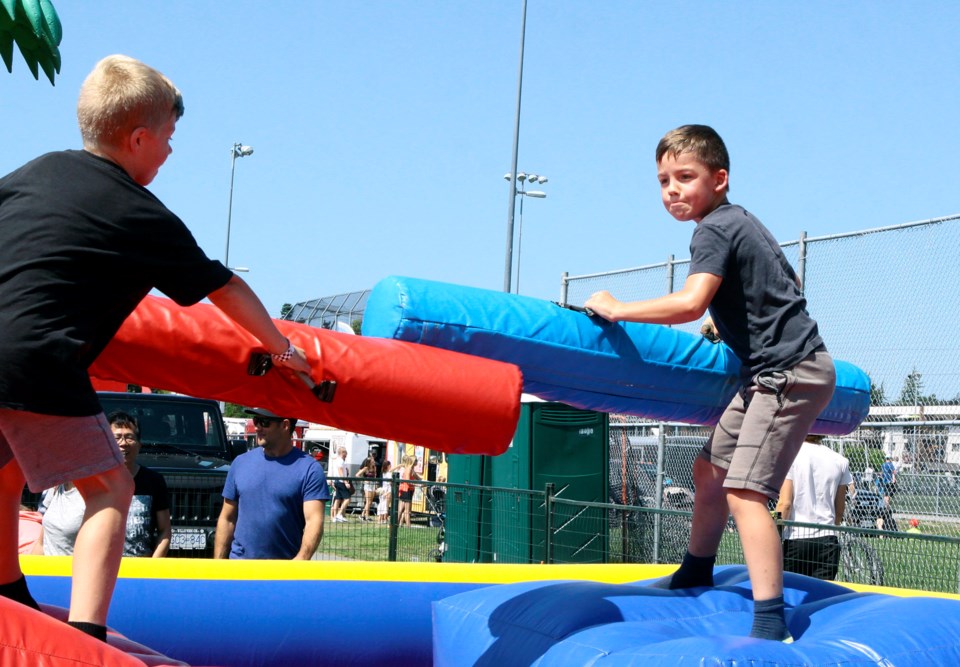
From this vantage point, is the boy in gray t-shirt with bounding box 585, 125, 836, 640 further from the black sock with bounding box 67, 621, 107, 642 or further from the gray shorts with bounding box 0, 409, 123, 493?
the black sock with bounding box 67, 621, 107, 642

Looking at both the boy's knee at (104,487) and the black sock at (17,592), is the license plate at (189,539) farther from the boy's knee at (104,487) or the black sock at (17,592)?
the boy's knee at (104,487)

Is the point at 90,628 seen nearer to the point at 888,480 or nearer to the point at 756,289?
the point at 756,289

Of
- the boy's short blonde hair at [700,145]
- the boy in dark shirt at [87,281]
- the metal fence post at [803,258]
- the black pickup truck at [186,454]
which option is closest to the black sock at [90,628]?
the boy in dark shirt at [87,281]

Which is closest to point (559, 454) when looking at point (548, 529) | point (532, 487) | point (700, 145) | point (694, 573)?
point (532, 487)

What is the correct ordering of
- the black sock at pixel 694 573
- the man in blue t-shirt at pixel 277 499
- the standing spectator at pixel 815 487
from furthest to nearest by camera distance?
the standing spectator at pixel 815 487 < the man in blue t-shirt at pixel 277 499 < the black sock at pixel 694 573

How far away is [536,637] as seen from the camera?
3.20 metres

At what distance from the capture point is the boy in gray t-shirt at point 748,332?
315 cm

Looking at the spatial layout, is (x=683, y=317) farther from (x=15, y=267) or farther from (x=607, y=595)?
(x=15, y=267)

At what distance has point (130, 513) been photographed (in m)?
5.89

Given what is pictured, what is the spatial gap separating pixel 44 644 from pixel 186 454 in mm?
7504

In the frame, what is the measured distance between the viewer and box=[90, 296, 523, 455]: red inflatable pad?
3102 millimetres

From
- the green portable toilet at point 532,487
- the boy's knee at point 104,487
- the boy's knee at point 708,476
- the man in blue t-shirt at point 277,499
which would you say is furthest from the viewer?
the green portable toilet at point 532,487

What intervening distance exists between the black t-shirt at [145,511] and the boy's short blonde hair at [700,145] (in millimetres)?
3637

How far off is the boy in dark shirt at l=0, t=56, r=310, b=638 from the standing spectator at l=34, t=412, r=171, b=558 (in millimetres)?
2949
